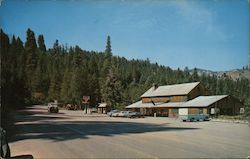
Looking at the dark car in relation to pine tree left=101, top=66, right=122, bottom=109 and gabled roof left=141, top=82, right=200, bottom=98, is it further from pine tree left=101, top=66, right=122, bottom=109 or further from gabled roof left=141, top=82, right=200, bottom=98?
pine tree left=101, top=66, right=122, bottom=109

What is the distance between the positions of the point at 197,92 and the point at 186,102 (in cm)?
510

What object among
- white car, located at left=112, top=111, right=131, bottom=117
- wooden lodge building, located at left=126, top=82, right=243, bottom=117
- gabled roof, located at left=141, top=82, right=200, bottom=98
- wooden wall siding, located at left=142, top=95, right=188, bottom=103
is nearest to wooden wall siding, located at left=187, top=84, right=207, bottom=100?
wooden lodge building, located at left=126, top=82, right=243, bottom=117

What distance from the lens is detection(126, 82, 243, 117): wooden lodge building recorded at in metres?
56.3

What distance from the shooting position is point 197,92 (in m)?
65.9

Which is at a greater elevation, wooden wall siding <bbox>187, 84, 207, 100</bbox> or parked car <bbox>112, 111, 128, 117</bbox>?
wooden wall siding <bbox>187, 84, 207, 100</bbox>

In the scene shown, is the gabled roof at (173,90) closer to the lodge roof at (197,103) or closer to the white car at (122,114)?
the lodge roof at (197,103)

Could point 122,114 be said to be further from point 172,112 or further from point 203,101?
point 203,101

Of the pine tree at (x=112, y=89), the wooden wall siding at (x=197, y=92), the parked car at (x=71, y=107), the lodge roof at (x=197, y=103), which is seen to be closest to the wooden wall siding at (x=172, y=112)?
the lodge roof at (x=197, y=103)

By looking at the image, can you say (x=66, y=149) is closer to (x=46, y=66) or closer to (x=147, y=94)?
(x=147, y=94)

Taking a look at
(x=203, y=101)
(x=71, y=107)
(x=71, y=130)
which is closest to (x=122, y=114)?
(x=203, y=101)

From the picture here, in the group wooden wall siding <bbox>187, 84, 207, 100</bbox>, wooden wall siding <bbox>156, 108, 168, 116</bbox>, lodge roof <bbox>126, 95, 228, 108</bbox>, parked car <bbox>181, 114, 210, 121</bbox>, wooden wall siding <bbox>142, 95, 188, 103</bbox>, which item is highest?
wooden wall siding <bbox>187, 84, 207, 100</bbox>

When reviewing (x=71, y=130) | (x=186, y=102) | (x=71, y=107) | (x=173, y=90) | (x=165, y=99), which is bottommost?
(x=71, y=130)

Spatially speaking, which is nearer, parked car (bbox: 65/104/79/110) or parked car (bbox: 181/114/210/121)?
parked car (bbox: 181/114/210/121)

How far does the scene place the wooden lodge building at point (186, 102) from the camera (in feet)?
185
